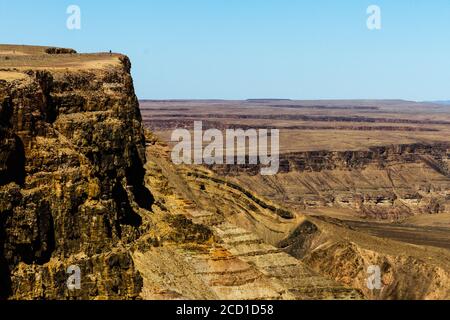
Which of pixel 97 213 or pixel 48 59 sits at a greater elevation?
pixel 48 59

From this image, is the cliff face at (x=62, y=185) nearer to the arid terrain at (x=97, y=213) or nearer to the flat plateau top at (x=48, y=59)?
the arid terrain at (x=97, y=213)

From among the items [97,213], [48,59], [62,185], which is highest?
[48,59]

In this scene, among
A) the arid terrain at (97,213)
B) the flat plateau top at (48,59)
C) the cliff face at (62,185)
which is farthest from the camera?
the flat plateau top at (48,59)

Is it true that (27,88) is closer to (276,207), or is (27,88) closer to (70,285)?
(70,285)

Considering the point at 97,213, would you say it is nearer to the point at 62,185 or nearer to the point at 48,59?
the point at 62,185

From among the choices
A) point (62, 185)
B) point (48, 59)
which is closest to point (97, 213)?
point (62, 185)

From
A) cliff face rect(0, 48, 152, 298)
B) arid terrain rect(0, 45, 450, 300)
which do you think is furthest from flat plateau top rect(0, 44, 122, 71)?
cliff face rect(0, 48, 152, 298)

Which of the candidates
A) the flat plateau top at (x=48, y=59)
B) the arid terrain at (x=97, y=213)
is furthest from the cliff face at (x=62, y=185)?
the flat plateau top at (x=48, y=59)
